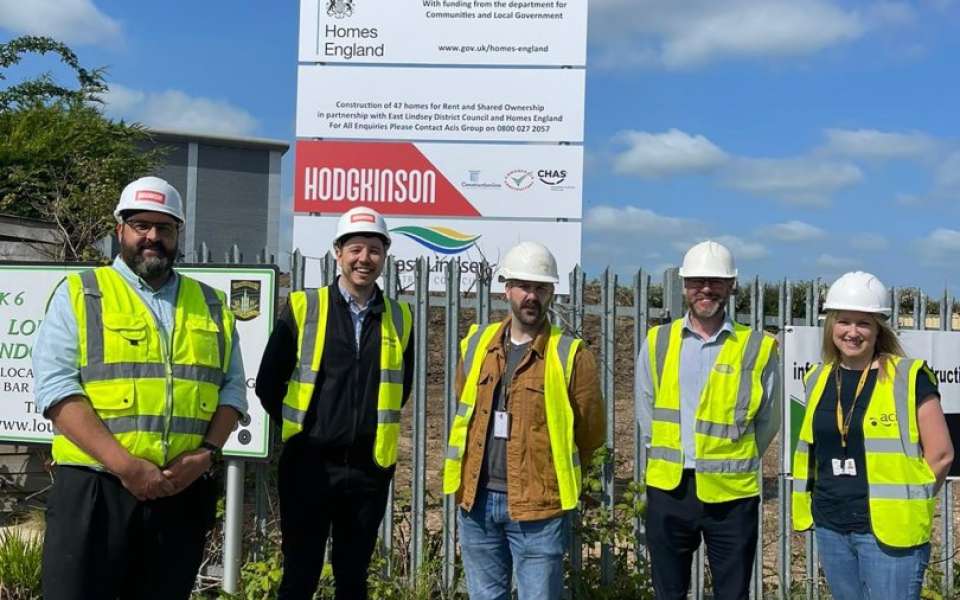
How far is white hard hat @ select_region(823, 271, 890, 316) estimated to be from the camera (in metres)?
3.68

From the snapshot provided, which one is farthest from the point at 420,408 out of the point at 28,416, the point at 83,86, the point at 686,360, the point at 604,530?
the point at 83,86

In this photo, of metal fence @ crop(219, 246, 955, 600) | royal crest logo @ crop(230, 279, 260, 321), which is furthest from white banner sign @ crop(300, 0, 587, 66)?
royal crest logo @ crop(230, 279, 260, 321)

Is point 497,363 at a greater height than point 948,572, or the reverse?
point 497,363

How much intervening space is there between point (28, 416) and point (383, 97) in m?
3.39

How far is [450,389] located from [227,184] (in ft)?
76.0

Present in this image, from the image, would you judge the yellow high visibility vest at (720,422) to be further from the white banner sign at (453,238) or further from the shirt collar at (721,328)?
the white banner sign at (453,238)

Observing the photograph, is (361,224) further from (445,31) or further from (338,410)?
(445,31)

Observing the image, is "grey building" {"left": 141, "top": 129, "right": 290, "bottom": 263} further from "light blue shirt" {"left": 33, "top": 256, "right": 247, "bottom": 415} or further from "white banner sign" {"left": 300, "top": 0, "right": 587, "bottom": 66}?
→ "light blue shirt" {"left": 33, "top": 256, "right": 247, "bottom": 415}

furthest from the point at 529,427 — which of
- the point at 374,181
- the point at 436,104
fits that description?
the point at 436,104

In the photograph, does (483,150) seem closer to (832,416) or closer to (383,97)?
(383,97)

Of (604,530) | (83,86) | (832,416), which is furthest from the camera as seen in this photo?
(83,86)

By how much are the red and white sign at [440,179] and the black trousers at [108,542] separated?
394cm

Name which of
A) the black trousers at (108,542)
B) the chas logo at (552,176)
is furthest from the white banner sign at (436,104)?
the black trousers at (108,542)

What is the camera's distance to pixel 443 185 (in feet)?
23.2
